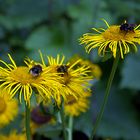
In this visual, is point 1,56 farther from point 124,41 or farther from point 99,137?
point 124,41

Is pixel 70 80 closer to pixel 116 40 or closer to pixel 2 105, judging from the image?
pixel 116 40

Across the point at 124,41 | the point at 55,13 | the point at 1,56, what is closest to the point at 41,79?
the point at 124,41

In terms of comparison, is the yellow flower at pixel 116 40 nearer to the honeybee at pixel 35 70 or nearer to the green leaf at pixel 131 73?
the honeybee at pixel 35 70

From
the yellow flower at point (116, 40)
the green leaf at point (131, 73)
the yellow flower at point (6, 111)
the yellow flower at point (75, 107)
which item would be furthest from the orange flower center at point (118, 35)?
the green leaf at point (131, 73)

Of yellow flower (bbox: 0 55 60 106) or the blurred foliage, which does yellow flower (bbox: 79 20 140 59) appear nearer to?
yellow flower (bbox: 0 55 60 106)

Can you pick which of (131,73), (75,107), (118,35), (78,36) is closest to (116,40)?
(118,35)

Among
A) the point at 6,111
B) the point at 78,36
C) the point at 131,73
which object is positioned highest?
the point at 78,36
